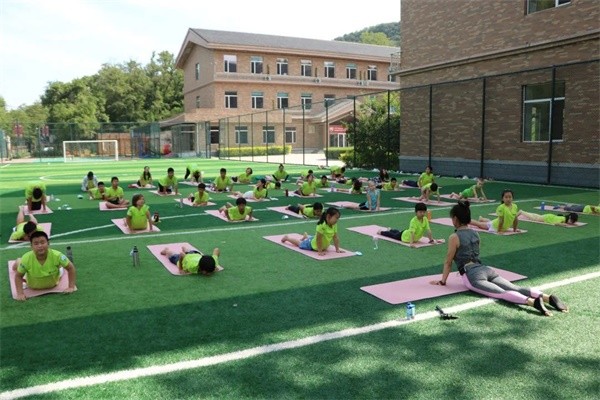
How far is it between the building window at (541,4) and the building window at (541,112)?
2877 mm

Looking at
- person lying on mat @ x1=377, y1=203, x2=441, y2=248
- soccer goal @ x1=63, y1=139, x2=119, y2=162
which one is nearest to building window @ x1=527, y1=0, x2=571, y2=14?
person lying on mat @ x1=377, y1=203, x2=441, y2=248

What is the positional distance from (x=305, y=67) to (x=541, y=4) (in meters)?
36.6

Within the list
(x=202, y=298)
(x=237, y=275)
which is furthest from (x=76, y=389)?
(x=237, y=275)

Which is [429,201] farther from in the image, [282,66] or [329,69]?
[329,69]

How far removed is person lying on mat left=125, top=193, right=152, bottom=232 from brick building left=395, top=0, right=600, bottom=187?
1413 centimetres

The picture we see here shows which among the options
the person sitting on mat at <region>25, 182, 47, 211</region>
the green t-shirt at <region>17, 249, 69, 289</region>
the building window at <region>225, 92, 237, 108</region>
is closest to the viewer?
the green t-shirt at <region>17, 249, 69, 289</region>

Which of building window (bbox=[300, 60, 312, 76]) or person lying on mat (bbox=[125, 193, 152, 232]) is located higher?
building window (bbox=[300, 60, 312, 76])

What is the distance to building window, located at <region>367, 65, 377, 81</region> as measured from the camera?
57719 mm

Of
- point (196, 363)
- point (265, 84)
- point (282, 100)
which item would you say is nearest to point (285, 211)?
point (196, 363)

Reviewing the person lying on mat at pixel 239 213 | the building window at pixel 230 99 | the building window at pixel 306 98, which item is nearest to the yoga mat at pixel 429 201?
the person lying on mat at pixel 239 213

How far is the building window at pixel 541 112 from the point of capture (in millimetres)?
18391

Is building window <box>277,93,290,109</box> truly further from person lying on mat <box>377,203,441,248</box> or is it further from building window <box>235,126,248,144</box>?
person lying on mat <box>377,203,441,248</box>

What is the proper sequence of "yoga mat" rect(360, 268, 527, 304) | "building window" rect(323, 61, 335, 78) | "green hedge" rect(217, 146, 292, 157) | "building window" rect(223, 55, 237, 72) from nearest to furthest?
"yoga mat" rect(360, 268, 527, 304) < "green hedge" rect(217, 146, 292, 157) < "building window" rect(223, 55, 237, 72) < "building window" rect(323, 61, 335, 78)

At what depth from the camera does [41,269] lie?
631 cm
